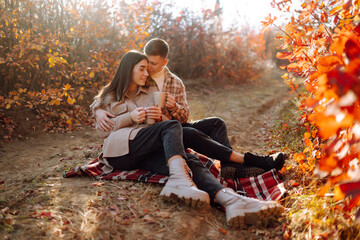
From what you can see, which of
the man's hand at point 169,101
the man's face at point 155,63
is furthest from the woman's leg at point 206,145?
the man's face at point 155,63

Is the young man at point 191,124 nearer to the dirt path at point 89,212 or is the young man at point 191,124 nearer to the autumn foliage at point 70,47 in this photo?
the dirt path at point 89,212

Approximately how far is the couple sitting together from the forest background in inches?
12.7

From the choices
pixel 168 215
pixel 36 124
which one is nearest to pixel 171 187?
pixel 168 215

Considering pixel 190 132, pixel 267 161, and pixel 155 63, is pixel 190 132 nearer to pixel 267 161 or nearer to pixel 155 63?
pixel 267 161

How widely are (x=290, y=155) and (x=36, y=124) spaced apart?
3690 mm

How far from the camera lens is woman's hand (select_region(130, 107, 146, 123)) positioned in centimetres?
255

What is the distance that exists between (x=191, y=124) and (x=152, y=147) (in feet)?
2.43

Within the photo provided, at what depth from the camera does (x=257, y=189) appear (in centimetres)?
242

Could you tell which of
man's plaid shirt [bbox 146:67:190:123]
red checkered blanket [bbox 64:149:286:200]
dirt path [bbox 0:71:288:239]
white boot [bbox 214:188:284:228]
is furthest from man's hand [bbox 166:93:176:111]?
white boot [bbox 214:188:284:228]

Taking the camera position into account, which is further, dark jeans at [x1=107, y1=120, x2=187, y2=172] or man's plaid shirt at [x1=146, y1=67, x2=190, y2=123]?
man's plaid shirt at [x1=146, y1=67, x2=190, y2=123]

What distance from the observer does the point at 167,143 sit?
7.45 ft

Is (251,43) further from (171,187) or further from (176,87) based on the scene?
(171,187)

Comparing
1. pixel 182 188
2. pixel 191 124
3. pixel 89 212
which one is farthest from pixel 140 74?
pixel 89 212

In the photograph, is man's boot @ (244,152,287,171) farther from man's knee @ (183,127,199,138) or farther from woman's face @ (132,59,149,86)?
woman's face @ (132,59,149,86)
